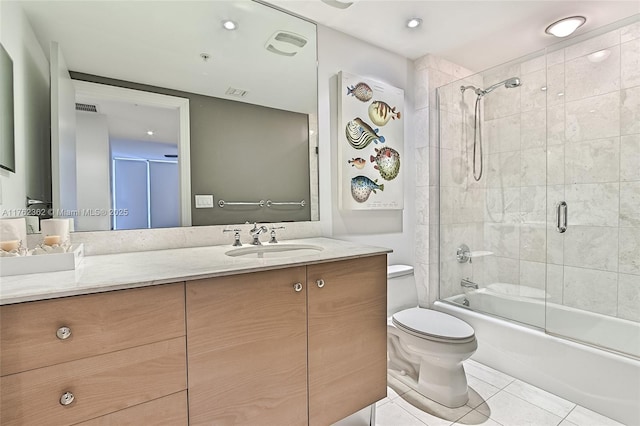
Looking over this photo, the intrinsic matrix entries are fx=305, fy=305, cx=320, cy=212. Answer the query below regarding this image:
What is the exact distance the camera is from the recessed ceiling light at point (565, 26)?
6.28ft

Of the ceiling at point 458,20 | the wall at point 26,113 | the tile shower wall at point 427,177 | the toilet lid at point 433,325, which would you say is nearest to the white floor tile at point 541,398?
the toilet lid at point 433,325

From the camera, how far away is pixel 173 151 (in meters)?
1.56

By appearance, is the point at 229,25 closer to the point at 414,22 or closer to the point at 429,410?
the point at 414,22

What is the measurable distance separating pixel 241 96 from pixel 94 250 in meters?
1.08

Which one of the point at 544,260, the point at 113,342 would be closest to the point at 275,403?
the point at 113,342

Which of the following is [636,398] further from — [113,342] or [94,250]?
[94,250]

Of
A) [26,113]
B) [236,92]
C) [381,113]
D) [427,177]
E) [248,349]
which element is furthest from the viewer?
[427,177]

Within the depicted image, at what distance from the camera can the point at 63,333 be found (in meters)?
0.80

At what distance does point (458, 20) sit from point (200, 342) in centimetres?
230

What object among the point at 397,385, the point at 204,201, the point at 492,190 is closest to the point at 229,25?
the point at 204,201

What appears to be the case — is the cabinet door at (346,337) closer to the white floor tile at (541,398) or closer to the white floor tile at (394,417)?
the white floor tile at (394,417)

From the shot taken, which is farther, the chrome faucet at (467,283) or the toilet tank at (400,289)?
the chrome faucet at (467,283)

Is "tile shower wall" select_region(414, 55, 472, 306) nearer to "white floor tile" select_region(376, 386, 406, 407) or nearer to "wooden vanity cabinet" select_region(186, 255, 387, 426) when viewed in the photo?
"white floor tile" select_region(376, 386, 406, 407)

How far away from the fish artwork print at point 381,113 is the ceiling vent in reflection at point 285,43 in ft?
2.06
